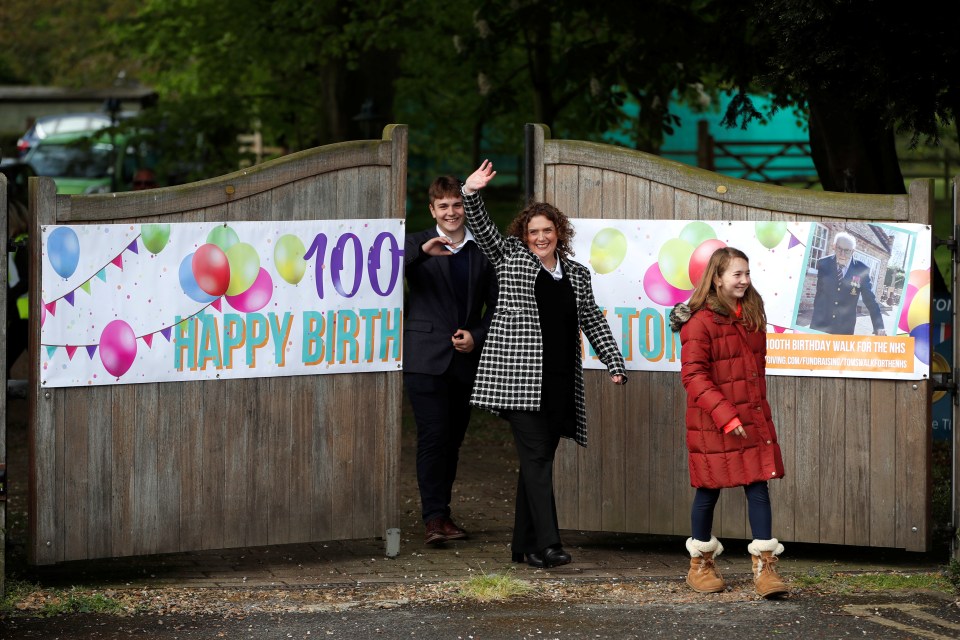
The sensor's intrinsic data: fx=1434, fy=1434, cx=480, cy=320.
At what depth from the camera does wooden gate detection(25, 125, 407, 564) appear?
19.8 ft

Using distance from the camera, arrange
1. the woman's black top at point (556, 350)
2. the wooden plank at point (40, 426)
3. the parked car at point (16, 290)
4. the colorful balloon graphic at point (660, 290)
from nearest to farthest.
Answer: the wooden plank at point (40, 426) < the woman's black top at point (556, 350) < the colorful balloon graphic at point (660, 290) < the parked car at point (16, 290)

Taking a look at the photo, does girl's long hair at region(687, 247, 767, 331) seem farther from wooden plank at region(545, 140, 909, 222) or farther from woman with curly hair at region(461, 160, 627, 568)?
wooden plank at region(545, 140, 909, 222)

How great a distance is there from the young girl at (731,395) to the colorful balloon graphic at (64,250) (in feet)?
8.33

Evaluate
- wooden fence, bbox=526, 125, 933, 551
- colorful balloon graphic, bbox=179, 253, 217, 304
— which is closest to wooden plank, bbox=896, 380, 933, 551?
wooden fence, bbox=526, 125, 933, 551

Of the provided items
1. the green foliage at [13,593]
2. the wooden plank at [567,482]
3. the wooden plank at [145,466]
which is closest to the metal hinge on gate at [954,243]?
the wooden plank at [567,482]

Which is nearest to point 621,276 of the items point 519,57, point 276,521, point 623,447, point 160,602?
point 623,447

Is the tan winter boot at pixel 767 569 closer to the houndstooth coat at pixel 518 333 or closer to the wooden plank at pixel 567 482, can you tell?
the houndstooth coat at pixel 518 333

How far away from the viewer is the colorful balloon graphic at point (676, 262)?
6852 millimetres

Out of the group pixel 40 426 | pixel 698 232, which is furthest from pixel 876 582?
pixel 40 426

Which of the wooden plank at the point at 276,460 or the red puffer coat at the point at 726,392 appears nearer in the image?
the red puffer coat at the point at 726,392

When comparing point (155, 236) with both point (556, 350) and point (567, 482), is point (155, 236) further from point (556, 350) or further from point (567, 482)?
point (567, 482)

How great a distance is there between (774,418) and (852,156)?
12.7ft

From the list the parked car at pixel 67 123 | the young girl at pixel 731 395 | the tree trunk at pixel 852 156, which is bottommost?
the young girl at pixel 731 395

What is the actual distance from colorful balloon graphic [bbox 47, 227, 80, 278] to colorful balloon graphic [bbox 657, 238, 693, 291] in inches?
106
